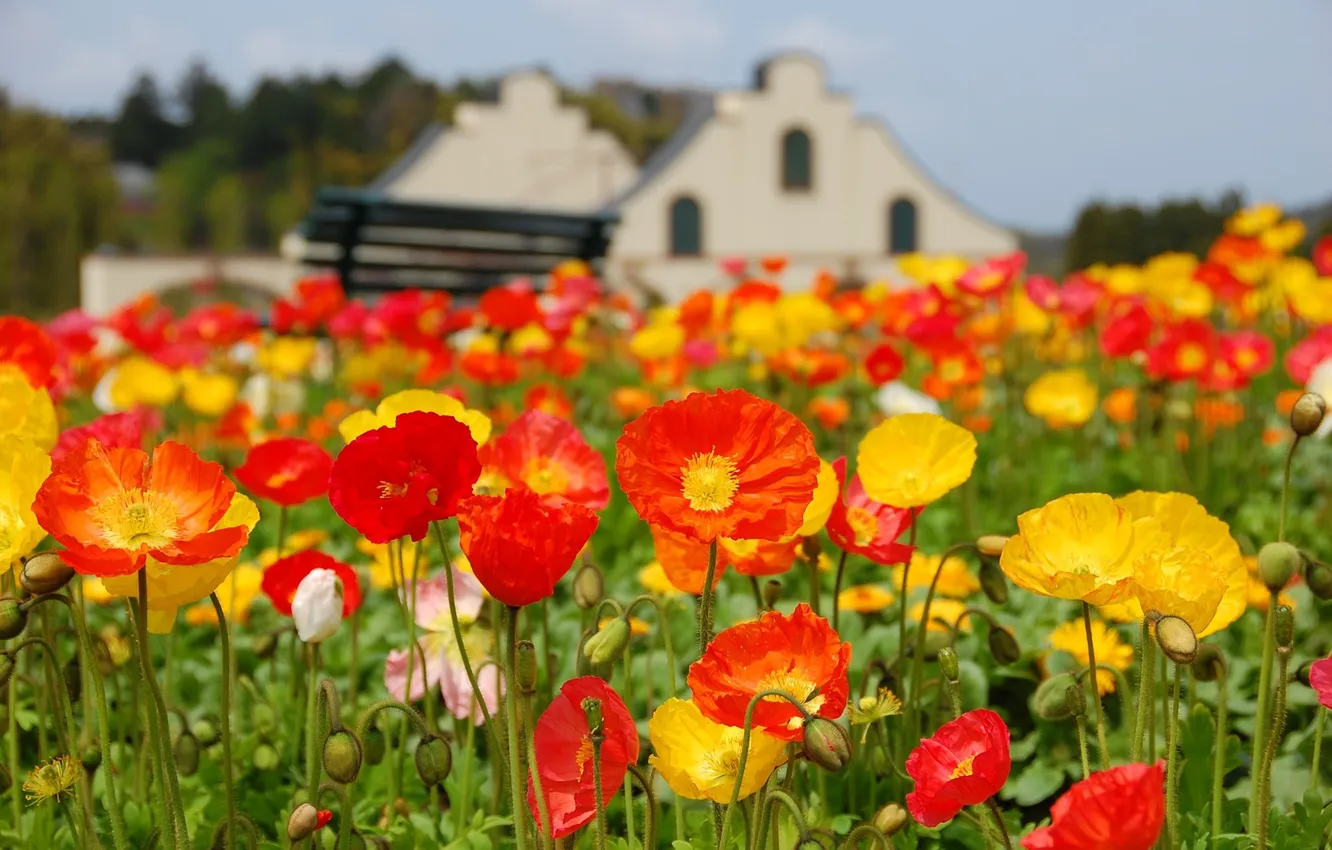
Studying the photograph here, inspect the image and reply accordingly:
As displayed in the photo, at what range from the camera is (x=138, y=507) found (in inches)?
36.3

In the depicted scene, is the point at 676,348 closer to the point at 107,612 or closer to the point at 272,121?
the point at 107,612

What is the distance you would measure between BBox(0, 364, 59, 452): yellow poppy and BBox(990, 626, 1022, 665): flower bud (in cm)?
90

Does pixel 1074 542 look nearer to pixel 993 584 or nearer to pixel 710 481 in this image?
pixel 710 481

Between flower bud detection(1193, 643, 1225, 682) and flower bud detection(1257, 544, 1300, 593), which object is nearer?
flower bud detection(1257, 544, 1300, 593)

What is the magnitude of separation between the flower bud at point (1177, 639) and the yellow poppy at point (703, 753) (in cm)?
25

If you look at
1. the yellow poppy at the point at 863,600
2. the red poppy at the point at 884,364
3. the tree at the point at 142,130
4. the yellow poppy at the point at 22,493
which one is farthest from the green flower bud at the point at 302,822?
the tree at the point at 142,130

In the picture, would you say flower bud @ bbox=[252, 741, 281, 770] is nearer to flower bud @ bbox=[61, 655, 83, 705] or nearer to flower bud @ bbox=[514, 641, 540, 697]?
flower bud @ bbox=[61, 655, 83, 705]

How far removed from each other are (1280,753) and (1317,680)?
635 mm

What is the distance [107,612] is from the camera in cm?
231

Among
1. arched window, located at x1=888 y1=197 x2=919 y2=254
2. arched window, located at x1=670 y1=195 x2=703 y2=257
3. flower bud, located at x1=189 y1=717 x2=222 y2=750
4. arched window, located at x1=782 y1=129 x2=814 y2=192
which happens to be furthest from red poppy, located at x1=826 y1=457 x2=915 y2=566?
arched window, located at x1=888 y1=197 x2=919 y2=254

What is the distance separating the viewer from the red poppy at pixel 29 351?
1.43 metres

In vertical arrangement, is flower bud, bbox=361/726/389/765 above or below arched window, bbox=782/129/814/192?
above

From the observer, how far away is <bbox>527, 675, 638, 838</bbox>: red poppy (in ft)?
2.88

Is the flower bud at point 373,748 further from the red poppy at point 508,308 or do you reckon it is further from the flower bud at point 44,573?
the red poppy at point 508,308
